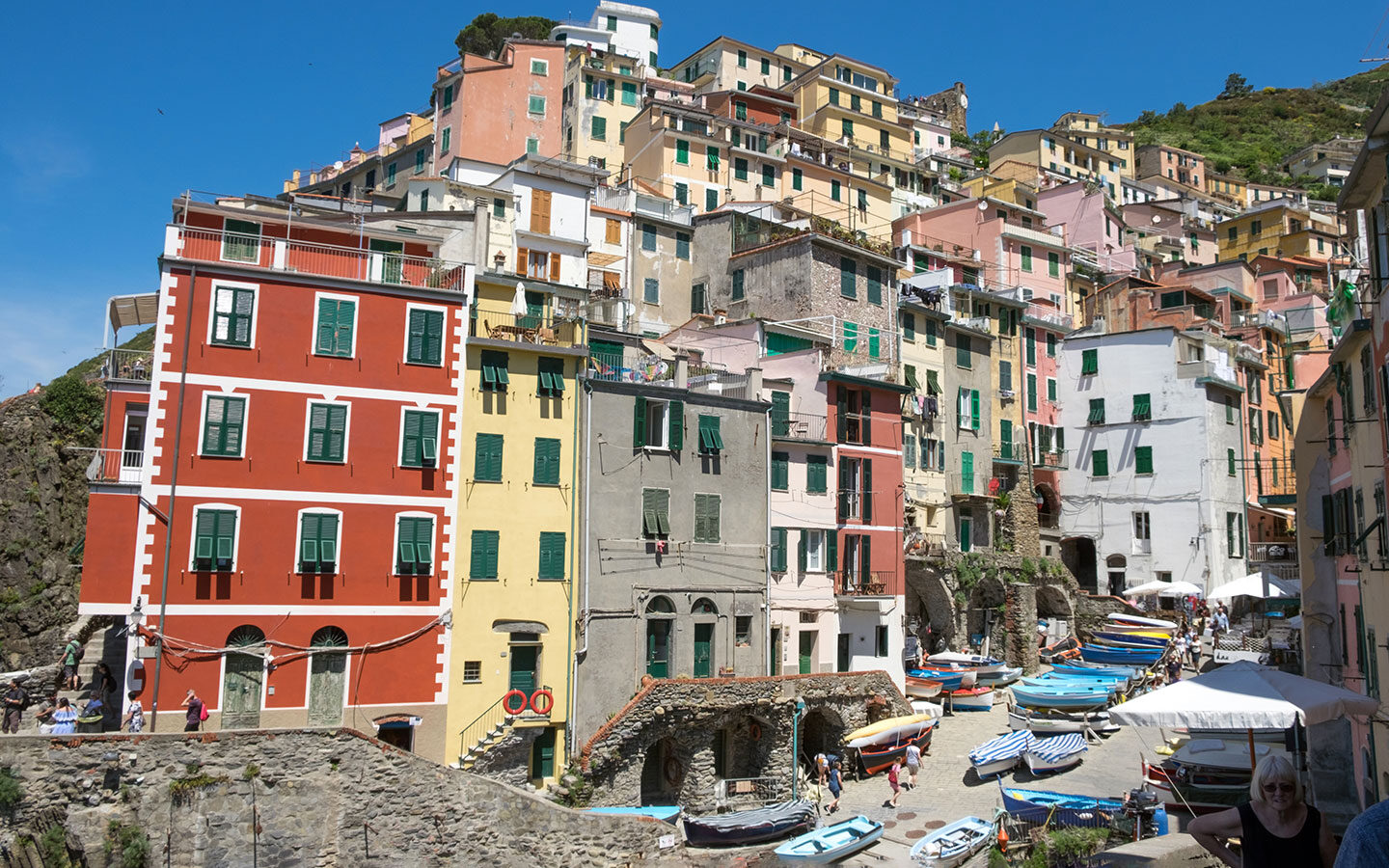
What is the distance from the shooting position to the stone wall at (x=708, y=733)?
3450 cm

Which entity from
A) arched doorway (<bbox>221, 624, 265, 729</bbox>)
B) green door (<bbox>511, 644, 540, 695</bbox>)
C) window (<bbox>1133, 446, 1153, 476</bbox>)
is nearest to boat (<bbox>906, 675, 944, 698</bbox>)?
green door (<bbox>511, 644, 540, 695</bbox>)

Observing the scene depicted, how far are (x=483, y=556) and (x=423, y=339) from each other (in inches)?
278

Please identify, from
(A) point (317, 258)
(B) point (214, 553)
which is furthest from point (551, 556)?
(A) point (317, 258)

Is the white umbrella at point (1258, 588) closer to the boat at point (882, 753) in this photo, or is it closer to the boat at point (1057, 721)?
the boat at point (1057, 721)

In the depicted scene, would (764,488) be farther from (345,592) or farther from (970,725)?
(345,592)

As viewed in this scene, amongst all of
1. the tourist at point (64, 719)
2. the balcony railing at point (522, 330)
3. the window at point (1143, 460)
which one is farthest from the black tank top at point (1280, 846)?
the window at point (1143, 460)

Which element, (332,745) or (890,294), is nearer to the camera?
(332,745)

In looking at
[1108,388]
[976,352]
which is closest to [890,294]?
[976,352]

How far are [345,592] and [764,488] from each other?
1605 cm

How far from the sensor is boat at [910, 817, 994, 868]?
29.0 m

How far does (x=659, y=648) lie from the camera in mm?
37406

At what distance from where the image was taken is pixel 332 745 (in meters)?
28.1

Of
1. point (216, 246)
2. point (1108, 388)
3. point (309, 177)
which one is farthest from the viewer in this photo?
point (309, 177)

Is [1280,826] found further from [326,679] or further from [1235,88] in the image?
[1235,88]
